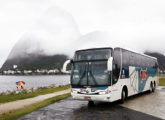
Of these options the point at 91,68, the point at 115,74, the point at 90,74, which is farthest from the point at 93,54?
the point at 115,74

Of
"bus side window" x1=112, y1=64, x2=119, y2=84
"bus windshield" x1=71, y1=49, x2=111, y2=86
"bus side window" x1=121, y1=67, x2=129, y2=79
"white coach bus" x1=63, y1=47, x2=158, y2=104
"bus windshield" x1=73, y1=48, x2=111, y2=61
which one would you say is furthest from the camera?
"bus side window" x1=121, y1=67, x2=129, y2=79

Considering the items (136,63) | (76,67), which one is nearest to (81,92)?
(76,67)

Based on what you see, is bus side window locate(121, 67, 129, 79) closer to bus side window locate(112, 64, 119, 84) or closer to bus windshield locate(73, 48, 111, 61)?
bus side window locate(112, 64, 119, 84)

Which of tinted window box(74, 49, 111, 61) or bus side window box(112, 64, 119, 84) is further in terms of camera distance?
tinted window box(74, 49, 111, 61)

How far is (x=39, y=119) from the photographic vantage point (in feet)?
34.3

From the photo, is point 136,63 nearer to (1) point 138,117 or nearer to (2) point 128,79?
(2) point 128,79

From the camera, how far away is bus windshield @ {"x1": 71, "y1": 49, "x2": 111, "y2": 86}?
13.1 meters

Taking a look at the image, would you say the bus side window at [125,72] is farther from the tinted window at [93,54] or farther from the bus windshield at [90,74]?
the bus windshield at [90,74]

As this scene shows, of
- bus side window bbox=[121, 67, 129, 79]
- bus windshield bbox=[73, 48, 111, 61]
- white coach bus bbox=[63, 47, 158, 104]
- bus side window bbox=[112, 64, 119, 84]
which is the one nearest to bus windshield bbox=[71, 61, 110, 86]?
white coach bus bbox=[63, 47, 158, 104]

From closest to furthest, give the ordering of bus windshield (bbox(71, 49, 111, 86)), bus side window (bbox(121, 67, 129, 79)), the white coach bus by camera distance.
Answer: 1. the white coach bus
2. bus windshield (bbox(71, 49, 111, 86))
3. bus side window (bbox(121, 67, 129, 79))

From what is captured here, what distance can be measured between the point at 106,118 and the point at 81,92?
3.36m

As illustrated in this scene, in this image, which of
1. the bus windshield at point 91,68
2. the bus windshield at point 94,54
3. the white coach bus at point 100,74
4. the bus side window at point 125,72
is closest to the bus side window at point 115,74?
the white coach bus at point 100,74

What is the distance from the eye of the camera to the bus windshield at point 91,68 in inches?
516

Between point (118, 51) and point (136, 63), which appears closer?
point (118, 51)
